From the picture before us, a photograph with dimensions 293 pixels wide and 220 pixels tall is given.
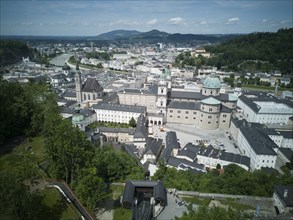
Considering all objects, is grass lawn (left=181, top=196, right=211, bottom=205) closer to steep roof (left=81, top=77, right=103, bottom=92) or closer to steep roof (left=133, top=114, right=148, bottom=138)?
steep roof (left=133, top=114, right=148, bottom=138)

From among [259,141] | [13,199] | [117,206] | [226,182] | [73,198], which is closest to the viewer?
[13,199]

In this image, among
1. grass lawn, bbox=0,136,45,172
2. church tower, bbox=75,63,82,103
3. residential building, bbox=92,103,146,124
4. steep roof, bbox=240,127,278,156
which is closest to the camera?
grass lawn, bbox=0,136,45,172

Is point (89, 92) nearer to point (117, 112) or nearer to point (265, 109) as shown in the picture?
point (117, 112)

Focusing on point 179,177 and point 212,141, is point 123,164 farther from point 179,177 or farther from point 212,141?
point 212,141

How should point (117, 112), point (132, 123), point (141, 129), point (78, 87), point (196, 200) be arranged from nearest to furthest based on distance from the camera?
point (196, 200), point (141, 129), point (132, 123), point (117, 112), point (78, 87)

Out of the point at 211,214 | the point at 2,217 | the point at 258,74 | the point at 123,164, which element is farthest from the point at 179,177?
the point at 258,74

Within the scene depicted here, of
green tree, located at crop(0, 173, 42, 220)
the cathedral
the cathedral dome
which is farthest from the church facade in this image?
green tree, located at crop(0, 173, 42, 220)

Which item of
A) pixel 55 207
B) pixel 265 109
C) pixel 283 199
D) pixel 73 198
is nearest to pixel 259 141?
pixel 283 199
